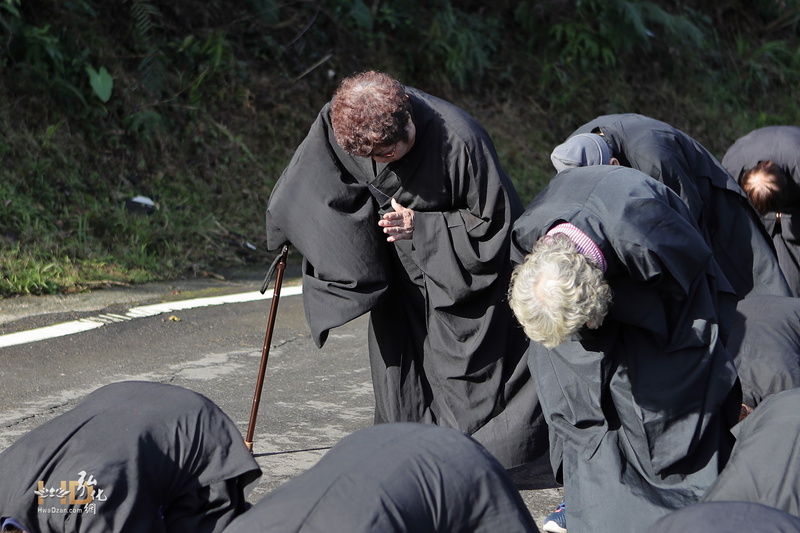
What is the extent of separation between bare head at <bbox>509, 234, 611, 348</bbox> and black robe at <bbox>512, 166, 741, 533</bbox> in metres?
0.16

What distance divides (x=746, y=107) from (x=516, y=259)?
40.6 ft

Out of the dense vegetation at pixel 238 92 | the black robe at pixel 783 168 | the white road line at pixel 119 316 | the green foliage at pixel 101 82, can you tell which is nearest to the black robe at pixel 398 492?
the black robe at pixel 783 168

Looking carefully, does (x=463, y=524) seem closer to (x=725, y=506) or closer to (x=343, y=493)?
(x=343, y=493)

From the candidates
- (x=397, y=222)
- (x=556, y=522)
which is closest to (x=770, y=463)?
(x=556, y=522)

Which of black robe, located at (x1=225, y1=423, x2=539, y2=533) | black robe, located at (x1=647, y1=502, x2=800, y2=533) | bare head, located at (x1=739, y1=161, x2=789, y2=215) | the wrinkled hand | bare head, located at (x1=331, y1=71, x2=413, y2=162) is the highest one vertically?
bare head, located at (x1=331, y1=71, x2=413, y2=162)

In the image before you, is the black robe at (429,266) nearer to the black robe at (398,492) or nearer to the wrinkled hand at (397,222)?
the wrinkled hand at (397,222)

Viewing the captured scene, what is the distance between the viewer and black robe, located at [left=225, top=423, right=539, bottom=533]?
2289mm

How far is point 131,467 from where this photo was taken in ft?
9.50

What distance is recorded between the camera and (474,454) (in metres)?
2.55

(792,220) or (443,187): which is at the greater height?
(443,187)

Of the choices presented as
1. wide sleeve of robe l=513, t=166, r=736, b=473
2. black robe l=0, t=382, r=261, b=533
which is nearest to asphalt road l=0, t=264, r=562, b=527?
wide sleeve of robe l=513, t=166, r=736, b=473

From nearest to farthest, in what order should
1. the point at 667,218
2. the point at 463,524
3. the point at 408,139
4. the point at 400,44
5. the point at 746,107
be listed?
1. the point at 463,524
2. the point at 667,218
3. the point at 408,139
4. the point at 400,44
5. the point at 746,107

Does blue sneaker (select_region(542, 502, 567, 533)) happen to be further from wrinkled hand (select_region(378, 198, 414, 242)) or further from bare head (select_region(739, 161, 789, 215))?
bare head (select_region(739, 161, 789, 215))

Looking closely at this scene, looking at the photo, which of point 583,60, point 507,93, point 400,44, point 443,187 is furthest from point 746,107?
point 443,187
